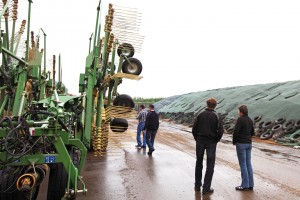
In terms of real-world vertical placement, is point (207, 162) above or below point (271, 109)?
below

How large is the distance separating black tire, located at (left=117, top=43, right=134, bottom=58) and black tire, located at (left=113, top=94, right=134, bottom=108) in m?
0.86

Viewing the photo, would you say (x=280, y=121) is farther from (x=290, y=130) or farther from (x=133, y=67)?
(x=133, y=67)

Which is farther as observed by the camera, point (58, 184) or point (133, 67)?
point (133, 67)

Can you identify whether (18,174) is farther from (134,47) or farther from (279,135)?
(279,135)

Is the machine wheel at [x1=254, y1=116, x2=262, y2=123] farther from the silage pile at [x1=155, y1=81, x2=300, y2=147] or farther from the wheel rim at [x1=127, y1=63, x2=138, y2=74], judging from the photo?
the wheel rim at [x1=127, y1=63, x2=138, y2=74]

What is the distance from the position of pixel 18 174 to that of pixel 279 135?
14.2m

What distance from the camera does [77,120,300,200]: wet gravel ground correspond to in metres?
5.81

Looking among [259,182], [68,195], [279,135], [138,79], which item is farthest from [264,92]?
[68,195]

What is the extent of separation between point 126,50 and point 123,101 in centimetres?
108

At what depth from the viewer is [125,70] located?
6.45 metres

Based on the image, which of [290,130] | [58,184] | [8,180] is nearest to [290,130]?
[290,130]

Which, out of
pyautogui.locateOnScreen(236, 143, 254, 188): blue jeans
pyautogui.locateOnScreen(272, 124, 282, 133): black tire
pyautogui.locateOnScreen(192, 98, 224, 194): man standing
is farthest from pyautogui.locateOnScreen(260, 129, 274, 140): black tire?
pyautogui.locateOnScreen(192, 98, 224, 194): man standing

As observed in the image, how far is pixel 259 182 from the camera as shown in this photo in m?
6.95

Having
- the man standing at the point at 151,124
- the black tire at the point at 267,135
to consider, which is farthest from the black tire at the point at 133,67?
the black tire at the point at 267,135
